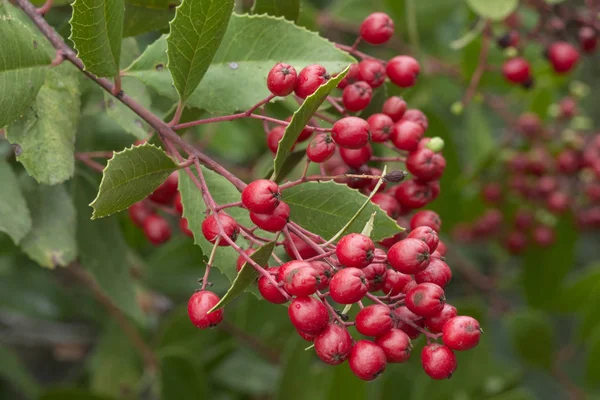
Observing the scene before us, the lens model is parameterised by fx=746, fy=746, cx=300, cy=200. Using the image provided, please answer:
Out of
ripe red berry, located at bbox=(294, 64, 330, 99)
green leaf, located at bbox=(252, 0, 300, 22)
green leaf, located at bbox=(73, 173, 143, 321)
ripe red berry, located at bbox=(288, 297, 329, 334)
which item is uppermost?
ripe red berry, located at bbox=(294, 64, 330, 99)

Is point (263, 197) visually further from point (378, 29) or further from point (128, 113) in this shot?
point (378, 29)

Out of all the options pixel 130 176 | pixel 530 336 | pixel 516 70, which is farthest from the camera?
pixel 530 336

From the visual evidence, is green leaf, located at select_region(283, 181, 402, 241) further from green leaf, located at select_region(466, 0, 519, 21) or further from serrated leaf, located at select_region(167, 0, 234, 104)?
green leaf, located at select_region(466, 0, 519, 21)

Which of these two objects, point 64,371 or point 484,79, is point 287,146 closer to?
point 484,79

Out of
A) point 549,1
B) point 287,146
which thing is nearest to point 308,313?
point 287,146

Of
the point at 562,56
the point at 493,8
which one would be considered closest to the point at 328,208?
the point at 493,8

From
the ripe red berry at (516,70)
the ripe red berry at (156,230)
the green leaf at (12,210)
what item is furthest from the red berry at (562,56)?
the green leaf at (12,210)

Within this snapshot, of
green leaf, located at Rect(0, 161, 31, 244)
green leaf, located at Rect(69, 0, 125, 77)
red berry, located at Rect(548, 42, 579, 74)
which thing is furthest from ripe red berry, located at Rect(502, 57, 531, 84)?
green leaf, located at Rect(0, 161, 31, 244)
